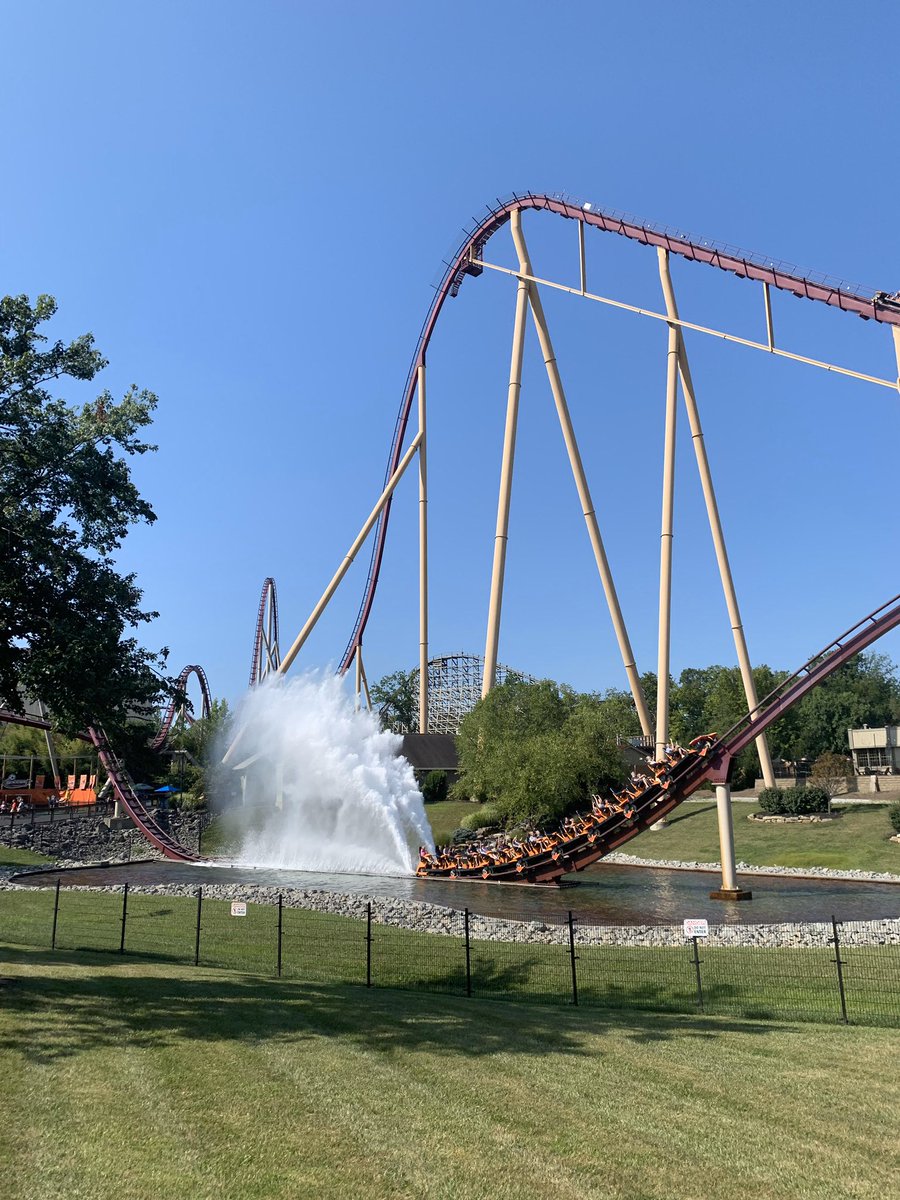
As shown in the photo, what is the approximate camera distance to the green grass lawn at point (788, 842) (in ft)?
103

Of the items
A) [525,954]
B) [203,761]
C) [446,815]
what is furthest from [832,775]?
[203,761]

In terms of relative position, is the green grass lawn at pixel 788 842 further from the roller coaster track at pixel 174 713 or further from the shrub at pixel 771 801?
the roller coaster track at pixel 174 713

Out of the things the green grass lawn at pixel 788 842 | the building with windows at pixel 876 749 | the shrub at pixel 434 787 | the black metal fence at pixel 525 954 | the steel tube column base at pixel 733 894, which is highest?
→ the building with windows at pixel 876 749

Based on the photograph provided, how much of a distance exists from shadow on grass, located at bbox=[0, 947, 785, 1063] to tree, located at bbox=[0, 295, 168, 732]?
366 cm

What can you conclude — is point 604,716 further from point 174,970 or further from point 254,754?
point 174,970

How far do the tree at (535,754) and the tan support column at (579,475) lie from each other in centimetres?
331

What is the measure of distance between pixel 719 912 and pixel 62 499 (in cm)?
1761

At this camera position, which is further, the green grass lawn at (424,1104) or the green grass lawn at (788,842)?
the green grass lawn at (788,842)

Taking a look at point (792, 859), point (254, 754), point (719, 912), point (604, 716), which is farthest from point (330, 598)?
point (719, 912)

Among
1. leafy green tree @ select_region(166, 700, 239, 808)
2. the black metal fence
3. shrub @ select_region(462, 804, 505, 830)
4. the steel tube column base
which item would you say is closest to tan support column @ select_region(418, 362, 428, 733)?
shrub @ select_region(462, 804, 505, 830)

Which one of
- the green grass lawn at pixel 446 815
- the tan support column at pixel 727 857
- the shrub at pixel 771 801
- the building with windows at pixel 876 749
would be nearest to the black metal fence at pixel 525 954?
the tan support column at pixel 727 857

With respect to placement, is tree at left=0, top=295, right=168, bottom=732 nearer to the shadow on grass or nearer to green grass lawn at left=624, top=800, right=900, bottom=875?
the shadow on grass

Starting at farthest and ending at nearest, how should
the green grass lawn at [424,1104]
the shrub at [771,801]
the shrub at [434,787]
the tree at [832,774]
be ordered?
the shrub at [434,787] → the tree at [832,774] → the shrub at [771,801] → the green grass lawn at [424,1104]

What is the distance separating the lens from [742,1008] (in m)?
12.4
